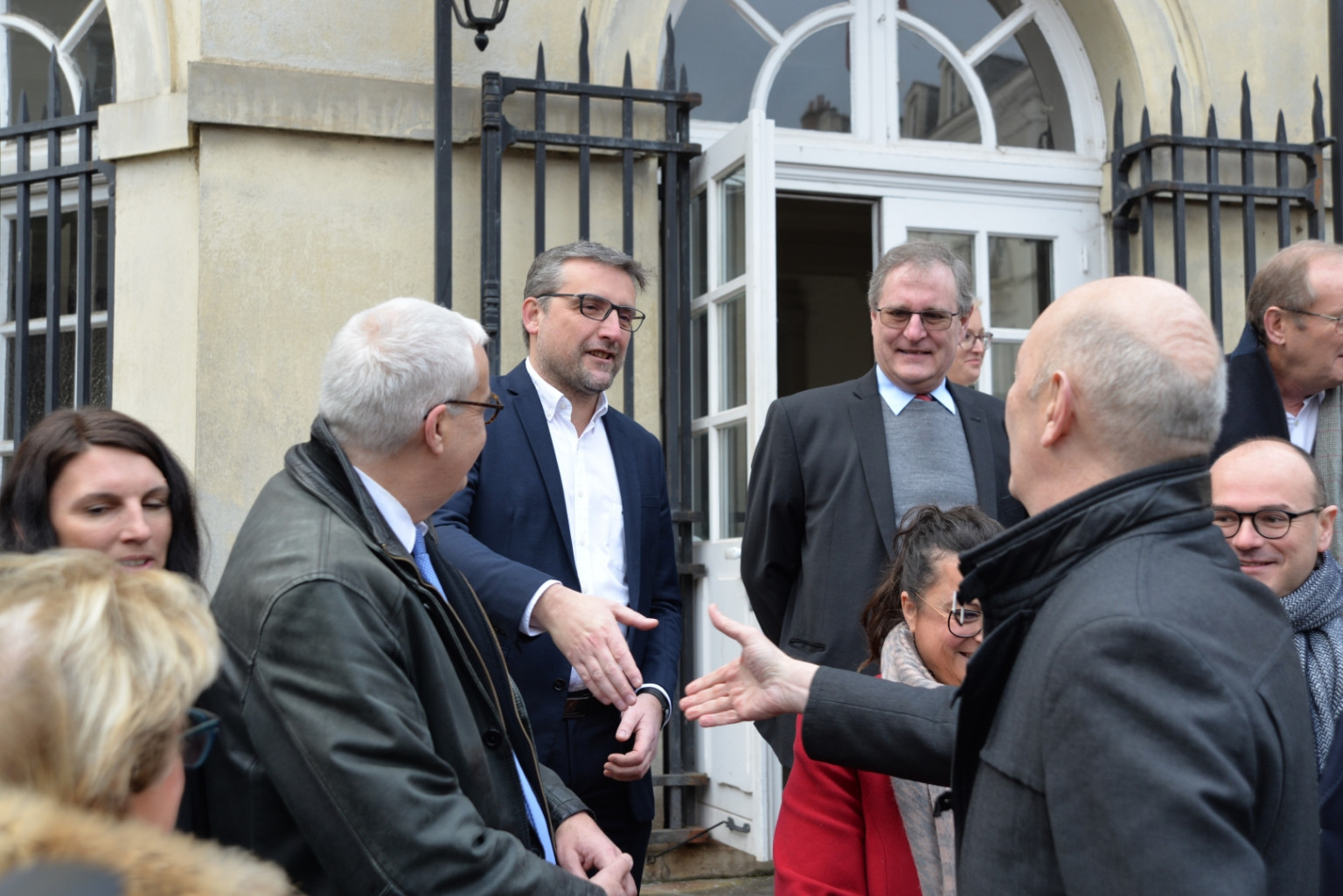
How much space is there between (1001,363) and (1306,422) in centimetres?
214

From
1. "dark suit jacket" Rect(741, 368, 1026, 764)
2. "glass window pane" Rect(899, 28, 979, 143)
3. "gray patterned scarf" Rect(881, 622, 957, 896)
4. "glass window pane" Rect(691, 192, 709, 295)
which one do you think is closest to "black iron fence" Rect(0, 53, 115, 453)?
"glass window pane" Rect(691, 192, 709, 295)

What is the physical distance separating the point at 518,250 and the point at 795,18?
170 centimetres

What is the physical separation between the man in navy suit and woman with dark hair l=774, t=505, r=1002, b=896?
533 millimetres

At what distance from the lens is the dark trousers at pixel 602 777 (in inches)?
116

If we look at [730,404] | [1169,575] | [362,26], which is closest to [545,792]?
[1169,575]

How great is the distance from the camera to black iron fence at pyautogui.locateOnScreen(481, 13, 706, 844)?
4.65m

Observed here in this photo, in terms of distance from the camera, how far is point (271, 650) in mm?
1789

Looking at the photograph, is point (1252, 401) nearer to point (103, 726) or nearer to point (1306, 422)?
point (1306, 422)

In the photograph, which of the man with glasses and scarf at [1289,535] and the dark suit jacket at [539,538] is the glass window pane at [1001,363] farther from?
the man with glasses and scarf at [1289,535]

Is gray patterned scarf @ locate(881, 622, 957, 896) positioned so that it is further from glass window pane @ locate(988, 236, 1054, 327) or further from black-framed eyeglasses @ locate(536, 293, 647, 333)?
glass window pane @ locate(988, 236, 1054, 327)

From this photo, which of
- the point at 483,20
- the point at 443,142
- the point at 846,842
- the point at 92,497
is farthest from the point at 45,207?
the point at 846,842

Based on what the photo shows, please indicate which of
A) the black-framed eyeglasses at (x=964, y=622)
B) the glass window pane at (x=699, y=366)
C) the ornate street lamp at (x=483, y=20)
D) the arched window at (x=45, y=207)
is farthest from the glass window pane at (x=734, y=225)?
the black-framed eyeglasses at (x=964, y=622)

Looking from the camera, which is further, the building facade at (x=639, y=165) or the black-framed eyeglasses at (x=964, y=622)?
the building facade at (x=639, y=165)

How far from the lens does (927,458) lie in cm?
326
